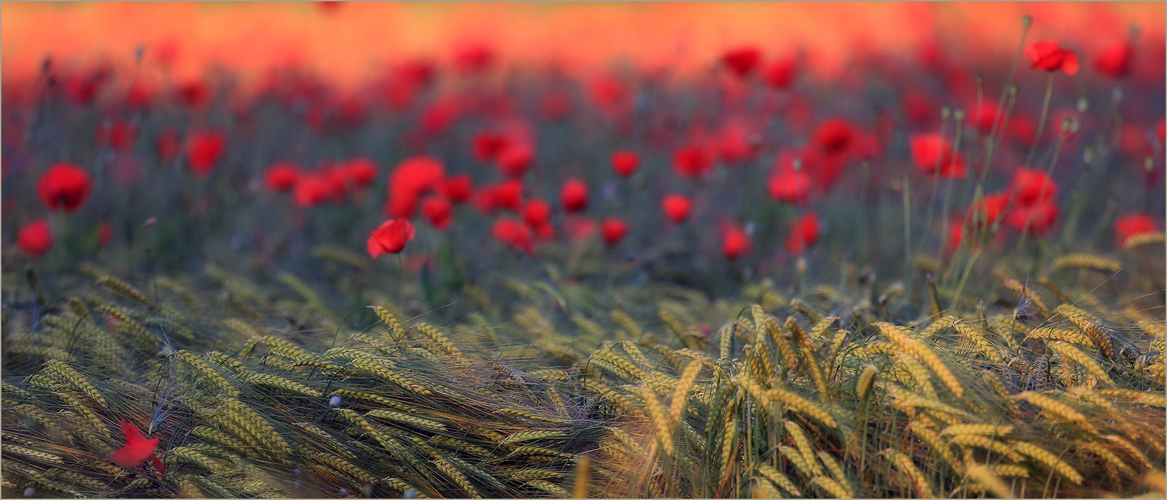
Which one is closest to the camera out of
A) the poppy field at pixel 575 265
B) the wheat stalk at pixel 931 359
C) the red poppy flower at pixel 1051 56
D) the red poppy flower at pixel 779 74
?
the wheat stalk at pixel 931 359

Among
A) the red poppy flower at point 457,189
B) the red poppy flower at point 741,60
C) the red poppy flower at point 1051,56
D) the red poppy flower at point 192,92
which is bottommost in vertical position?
the red poppy flower at point 457,189

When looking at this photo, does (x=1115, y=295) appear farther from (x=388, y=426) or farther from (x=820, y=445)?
(x=388, y=426)

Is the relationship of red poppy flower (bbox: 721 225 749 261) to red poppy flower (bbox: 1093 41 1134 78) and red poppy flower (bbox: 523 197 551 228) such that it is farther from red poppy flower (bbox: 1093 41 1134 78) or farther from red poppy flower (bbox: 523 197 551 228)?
red poppy flower (bbox: 1093 41 1134 78)

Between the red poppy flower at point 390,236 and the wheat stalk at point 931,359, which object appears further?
the red poppy flower at point 390,236

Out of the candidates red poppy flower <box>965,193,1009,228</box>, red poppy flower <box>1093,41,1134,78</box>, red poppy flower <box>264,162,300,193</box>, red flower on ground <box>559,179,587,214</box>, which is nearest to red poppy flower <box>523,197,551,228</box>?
red flower on ground <box>559,179,587,214</box>

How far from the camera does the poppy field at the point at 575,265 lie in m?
1.37

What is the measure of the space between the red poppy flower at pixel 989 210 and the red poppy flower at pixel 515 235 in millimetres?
1294

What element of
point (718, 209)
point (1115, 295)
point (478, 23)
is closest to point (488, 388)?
point (1115, 295)

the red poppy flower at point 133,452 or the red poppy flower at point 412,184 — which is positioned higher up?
the red poppy flower at point 412,184

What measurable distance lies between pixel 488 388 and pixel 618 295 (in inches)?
43.1

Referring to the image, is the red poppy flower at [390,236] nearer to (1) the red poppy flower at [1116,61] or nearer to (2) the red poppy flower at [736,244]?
(2) the red poppy flower at [736,244]

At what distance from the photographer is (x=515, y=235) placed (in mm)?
2592

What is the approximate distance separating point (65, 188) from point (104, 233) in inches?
15.2

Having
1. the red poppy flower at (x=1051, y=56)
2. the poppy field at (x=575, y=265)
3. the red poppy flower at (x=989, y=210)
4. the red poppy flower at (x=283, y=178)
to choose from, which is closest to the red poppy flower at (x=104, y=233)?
the poppy field at (x=575, y=265)
